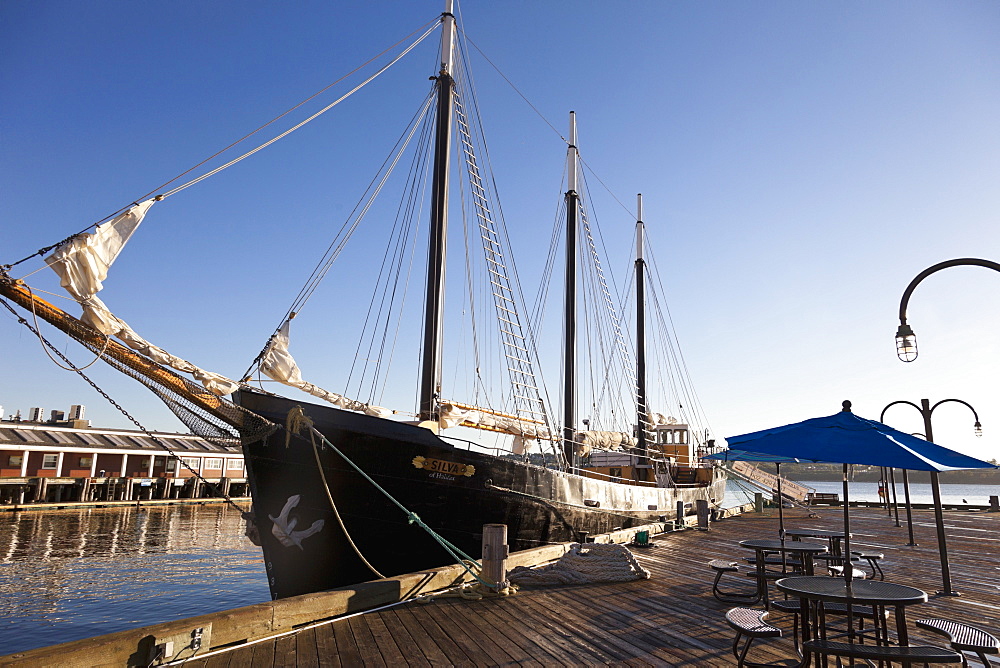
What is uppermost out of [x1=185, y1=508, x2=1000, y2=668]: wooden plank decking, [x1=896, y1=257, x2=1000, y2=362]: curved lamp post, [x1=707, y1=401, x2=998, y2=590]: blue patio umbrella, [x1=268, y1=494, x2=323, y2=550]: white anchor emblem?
[x1=896, y1=257, x2=1000, y2=362]: curved lamp post

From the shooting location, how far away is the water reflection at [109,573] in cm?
1538

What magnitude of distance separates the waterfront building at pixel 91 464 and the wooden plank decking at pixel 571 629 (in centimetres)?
3304

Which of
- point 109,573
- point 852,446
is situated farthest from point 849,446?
point 109,573

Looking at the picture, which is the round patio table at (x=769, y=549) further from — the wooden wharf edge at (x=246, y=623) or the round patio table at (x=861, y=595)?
the wooden wharf edge at (x=246, y=623)

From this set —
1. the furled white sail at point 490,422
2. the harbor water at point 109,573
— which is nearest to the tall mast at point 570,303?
the furled white sail at point 490,422

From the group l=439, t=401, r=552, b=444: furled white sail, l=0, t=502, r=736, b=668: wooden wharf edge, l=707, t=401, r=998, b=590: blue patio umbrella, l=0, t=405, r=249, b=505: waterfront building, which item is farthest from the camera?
l=0, t=405, r=249, b=505: waterfront building

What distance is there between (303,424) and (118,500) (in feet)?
141

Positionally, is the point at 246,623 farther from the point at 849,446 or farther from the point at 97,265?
the point at 849,446

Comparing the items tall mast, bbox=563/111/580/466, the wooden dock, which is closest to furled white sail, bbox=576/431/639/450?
tall mast, bbox=563/111/580/466

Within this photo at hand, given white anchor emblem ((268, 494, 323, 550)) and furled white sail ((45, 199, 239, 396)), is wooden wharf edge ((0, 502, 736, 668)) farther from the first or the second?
furled white sail ((45, 199, 239, 396))

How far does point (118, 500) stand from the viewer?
→ 141ft

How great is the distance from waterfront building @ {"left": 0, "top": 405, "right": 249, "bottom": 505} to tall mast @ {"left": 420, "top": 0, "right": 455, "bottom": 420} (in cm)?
2800

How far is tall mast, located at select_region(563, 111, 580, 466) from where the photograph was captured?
22006 millimetres

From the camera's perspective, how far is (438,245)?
549 inches
